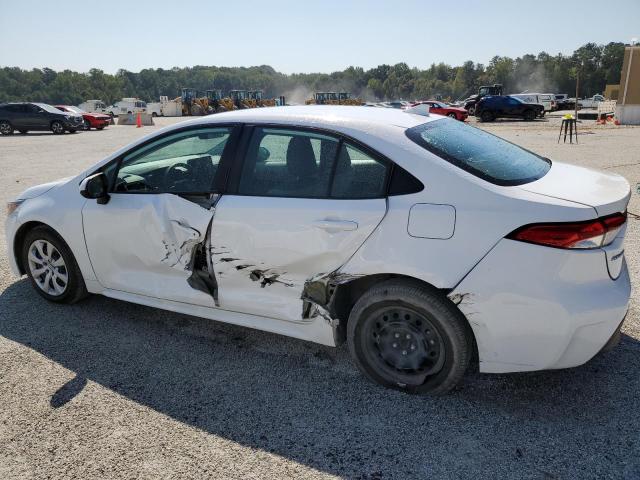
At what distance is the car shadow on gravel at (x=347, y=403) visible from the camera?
2.39 meters

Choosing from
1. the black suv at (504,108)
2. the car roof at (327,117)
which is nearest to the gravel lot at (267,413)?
the car roof at (327,117)

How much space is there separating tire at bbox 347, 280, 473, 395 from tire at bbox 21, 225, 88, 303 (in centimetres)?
240

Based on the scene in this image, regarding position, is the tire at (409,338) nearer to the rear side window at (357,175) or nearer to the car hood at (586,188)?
the rear side window at (357,175)

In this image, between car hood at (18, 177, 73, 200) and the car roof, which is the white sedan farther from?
car hood at (18, 177, 73, 200)

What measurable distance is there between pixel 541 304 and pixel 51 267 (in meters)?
3.68

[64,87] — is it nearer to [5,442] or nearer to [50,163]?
[50,163]

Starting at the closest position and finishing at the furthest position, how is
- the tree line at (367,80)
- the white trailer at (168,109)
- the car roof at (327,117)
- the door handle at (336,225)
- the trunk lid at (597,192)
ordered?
the trunk lid at (597,192), the door handle at (336,225), the car roof at (327,117), the white trailer at (168,109), the tree line at (367,80)

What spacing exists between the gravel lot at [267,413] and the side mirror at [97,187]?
997mm

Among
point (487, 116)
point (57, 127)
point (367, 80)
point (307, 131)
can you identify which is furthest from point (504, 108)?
point (367, 80)

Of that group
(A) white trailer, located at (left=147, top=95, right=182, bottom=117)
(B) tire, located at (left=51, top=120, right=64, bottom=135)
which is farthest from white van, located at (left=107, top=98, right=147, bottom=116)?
(B) tire, located at (left=51, top=120, right=64, bottom=135)

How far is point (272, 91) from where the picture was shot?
573ft

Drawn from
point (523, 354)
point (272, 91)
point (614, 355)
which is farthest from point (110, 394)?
point (272, 91)

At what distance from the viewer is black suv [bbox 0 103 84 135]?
24.7 m

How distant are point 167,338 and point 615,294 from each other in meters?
2.88
